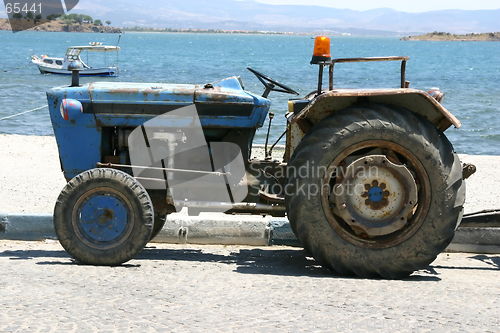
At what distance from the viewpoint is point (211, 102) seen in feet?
17.3

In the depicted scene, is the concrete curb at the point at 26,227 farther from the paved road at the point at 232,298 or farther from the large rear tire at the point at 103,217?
the large rear tire at the point at 103,217

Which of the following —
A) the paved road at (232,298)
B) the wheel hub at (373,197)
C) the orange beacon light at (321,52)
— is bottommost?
the paved road at (232,298)

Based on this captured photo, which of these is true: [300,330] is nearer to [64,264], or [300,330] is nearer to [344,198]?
[344,198]

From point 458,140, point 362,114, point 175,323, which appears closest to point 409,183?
point 362,114

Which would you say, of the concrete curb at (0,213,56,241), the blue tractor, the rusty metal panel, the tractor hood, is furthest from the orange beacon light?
the concrete curb at (0,213,56,241)

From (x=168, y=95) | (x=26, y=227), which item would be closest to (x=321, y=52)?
(x=168, y=95)

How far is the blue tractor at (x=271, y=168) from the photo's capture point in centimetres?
469

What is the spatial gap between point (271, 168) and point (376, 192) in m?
1.07

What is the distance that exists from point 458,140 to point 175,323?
53.0 feet

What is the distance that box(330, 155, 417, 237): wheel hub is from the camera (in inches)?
186

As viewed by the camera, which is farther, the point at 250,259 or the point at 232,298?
the point at 250,259

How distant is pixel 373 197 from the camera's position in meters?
4.80

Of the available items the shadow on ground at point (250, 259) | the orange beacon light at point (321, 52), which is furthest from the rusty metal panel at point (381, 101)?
the shadow on ground at point (250, 259)

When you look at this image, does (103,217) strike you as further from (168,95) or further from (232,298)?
(232,298)
